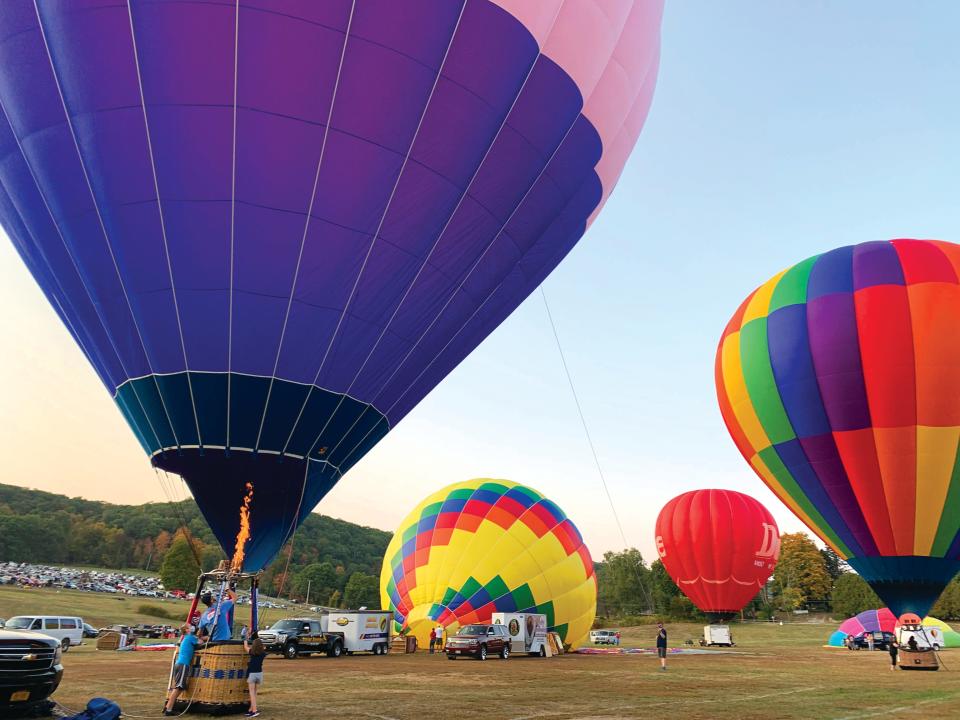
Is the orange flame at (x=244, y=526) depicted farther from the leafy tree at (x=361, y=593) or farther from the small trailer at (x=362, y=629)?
the leafy tree at (x=361, y=593)

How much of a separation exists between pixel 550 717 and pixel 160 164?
845 centimetres

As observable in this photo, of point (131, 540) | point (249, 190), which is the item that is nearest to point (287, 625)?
point (249, 190)

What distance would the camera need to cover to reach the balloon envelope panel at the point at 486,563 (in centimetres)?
2083

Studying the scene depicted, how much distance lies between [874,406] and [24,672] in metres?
18.3

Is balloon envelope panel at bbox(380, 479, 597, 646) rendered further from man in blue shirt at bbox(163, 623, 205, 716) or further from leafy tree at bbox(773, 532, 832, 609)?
leafy tree at bbox(773, 532, 832, 609)

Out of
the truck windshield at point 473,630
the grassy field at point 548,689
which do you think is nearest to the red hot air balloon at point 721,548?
the grassy field at point 548,689

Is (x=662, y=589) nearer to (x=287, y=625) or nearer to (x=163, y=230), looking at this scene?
(x=287, y=625)

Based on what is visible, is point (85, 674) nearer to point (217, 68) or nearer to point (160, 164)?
point (160, 164)

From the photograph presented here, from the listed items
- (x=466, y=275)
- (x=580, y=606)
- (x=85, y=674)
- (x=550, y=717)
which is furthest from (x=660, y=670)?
(x=85, y=674)

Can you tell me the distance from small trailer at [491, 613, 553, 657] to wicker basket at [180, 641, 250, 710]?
41.7 feet

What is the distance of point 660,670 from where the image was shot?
16.2 metres

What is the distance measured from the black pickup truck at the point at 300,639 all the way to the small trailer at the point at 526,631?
465 centimetres

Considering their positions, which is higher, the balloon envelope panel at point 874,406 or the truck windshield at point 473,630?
the balloon envelope panel at point 874,406

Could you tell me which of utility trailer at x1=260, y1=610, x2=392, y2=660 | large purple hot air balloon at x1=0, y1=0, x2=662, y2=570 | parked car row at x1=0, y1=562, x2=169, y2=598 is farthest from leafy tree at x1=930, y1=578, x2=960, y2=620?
parked car row at x1=0, y1=562, x2=169, y2=598
